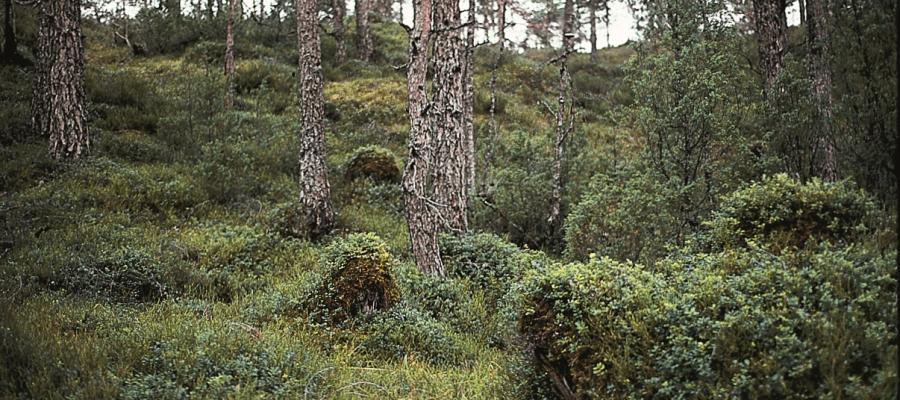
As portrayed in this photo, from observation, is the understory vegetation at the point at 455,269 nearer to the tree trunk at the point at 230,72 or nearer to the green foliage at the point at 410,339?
the green foliage at the point at 410,339

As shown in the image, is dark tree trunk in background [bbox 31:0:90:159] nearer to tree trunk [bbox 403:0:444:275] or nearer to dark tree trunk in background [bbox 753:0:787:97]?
tree trunk [bbox 403:0:444:275]

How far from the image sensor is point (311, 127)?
1052cm

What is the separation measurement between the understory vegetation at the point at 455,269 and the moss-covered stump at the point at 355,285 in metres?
0.03

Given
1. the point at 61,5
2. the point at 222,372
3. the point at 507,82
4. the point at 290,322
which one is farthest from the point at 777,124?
the point at 507,82

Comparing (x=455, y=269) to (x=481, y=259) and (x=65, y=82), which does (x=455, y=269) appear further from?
(x=65, y=82)

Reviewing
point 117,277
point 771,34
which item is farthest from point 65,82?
point 771,34

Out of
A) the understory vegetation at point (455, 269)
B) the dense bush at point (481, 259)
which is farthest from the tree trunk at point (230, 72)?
the dense bush at point (481, 259)

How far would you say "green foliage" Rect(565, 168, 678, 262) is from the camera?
8.35m

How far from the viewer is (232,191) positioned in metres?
11.8

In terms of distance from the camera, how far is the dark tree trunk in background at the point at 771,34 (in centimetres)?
1005

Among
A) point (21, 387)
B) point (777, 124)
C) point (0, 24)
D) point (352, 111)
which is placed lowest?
point (21, 387)

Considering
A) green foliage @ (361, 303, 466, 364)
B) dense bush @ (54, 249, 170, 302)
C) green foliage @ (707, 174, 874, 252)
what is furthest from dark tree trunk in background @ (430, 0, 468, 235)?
green foliage @ (707, 174, 874, 252)

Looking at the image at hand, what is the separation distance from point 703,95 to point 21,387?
26.4 feet

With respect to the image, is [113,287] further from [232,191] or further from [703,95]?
[703,95]
